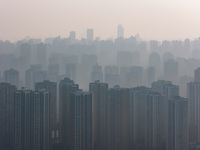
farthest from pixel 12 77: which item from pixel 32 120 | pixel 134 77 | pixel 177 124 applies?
pixel 177 124

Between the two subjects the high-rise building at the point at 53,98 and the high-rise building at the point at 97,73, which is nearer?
the high-rise building at the point at 53,98

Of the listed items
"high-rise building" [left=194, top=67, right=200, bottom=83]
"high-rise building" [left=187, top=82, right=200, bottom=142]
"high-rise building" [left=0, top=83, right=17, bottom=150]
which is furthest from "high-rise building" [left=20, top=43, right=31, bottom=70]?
"high-rise building" [left=194, top=67, right=200, bottom=83]

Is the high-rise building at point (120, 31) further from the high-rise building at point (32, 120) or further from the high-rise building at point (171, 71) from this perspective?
the high-rise building at point (32, 120)

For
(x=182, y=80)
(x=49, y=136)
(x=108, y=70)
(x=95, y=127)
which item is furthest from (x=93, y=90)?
(x=182, y=80)

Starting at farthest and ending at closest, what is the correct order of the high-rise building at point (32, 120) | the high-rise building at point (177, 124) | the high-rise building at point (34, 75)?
the high-rise building at point (34, 75) < the high-rise building at point (177, 124) < the high-rise building at point (32, 120)

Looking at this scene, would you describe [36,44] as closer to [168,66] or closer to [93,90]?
[93,90]

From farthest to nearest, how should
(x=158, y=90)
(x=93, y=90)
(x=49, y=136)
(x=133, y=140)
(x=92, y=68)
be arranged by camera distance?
(x=92, y=68) → (x=158, y=90) → (x=93, y=90) → (x=133, y=140) → (x=49, y=136)

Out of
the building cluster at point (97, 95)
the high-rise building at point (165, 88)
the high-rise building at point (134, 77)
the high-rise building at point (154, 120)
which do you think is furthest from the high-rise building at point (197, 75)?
the high-rise building at point (154, 120)
